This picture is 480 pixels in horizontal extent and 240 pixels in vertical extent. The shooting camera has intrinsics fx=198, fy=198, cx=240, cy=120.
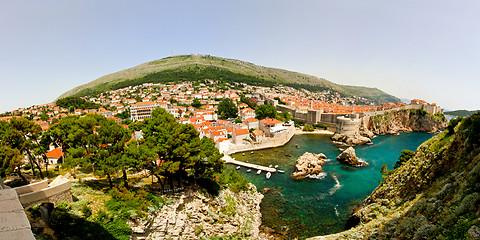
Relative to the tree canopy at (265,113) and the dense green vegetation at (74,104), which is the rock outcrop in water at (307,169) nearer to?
the tree canopy at (265,113)

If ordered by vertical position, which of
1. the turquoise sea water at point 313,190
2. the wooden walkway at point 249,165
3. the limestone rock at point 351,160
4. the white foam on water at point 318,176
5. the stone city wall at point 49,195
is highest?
the stone city wall at point 49,195

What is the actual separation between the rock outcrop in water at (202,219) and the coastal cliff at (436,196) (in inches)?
254

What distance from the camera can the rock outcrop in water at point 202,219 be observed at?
1136 centimetres

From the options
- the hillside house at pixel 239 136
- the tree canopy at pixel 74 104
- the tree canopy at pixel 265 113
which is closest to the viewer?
the hillside house at pixel 239 136

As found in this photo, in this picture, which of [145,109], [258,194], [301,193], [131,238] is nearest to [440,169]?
[301,193]

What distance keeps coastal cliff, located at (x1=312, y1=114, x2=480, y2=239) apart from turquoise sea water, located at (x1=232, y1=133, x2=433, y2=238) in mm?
2896

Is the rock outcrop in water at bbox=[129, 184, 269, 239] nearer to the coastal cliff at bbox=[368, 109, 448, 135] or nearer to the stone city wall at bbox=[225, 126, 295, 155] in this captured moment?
the stone city wall at bbox=[225, 126, 295, 155]

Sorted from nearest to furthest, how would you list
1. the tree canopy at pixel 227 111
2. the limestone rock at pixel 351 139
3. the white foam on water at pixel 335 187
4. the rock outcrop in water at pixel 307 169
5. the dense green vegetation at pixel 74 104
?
the white foam on water at pixel 335 187 < the rock outcrop in water at pixel 307 169 < the limestone rock at pixel 351 139 < the tree canopy at pixel 227 111 < the dense green vegetation at pixel 74 104

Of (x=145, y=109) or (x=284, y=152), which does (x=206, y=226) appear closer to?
(x=284, y=152)

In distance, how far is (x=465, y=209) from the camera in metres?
5.55

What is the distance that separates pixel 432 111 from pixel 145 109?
8239 cm

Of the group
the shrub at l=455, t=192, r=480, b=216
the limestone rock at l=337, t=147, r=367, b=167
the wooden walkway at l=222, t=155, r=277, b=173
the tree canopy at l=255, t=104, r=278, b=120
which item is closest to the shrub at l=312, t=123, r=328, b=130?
the tree canopy at l=255, t=104, r=278, b=120

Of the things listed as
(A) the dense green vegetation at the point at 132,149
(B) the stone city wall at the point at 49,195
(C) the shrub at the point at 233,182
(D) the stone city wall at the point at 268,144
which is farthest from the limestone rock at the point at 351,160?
(B) the stone city wall at the point at 49,195

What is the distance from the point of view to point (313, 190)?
21.1 m
